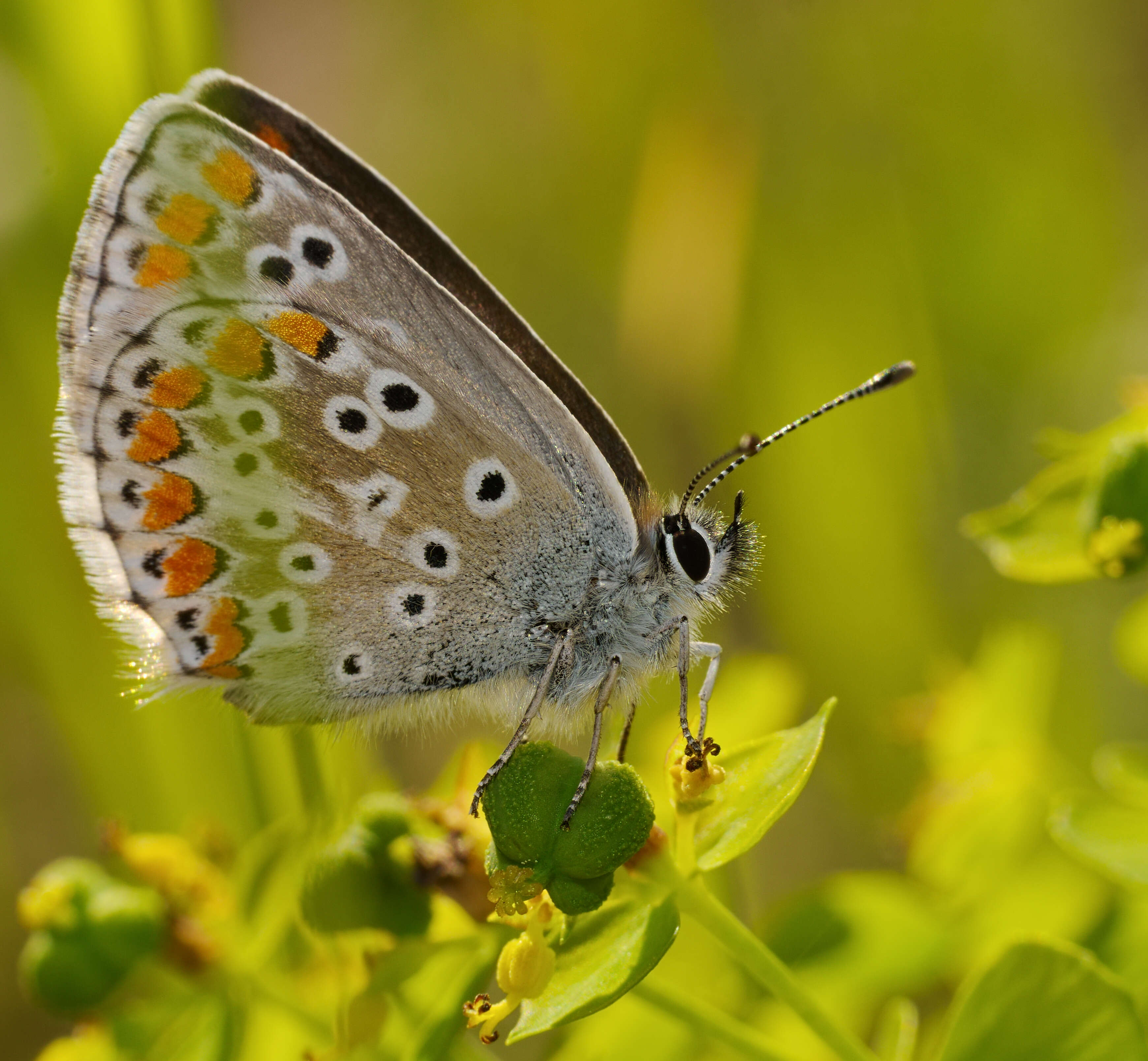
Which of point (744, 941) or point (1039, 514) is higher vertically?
point (1039, 514)

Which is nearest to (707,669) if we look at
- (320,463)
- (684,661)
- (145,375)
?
(684,661)

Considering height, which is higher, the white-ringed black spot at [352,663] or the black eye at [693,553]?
the black eye at [693,553]

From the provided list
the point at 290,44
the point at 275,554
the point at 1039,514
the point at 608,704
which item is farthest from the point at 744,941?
the point at 290,44

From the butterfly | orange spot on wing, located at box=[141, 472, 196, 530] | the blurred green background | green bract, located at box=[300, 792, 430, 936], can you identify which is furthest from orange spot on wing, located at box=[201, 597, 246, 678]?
the blurred green background

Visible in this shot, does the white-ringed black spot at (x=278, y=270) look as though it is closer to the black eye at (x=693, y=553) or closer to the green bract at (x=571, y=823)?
the black eye at (x=693, y=553)

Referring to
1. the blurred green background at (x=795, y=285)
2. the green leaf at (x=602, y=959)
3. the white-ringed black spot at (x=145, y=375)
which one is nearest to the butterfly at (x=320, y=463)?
the white-ringed black spot at (x=145, y=375)

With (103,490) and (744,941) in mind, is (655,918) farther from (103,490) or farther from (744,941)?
(103,490)

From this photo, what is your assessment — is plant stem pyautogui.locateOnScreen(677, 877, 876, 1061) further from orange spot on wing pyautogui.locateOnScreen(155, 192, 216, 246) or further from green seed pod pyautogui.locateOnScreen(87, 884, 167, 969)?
orange spot on wing pyautogui.locateOnScreen(155, 192, 216, 246)
